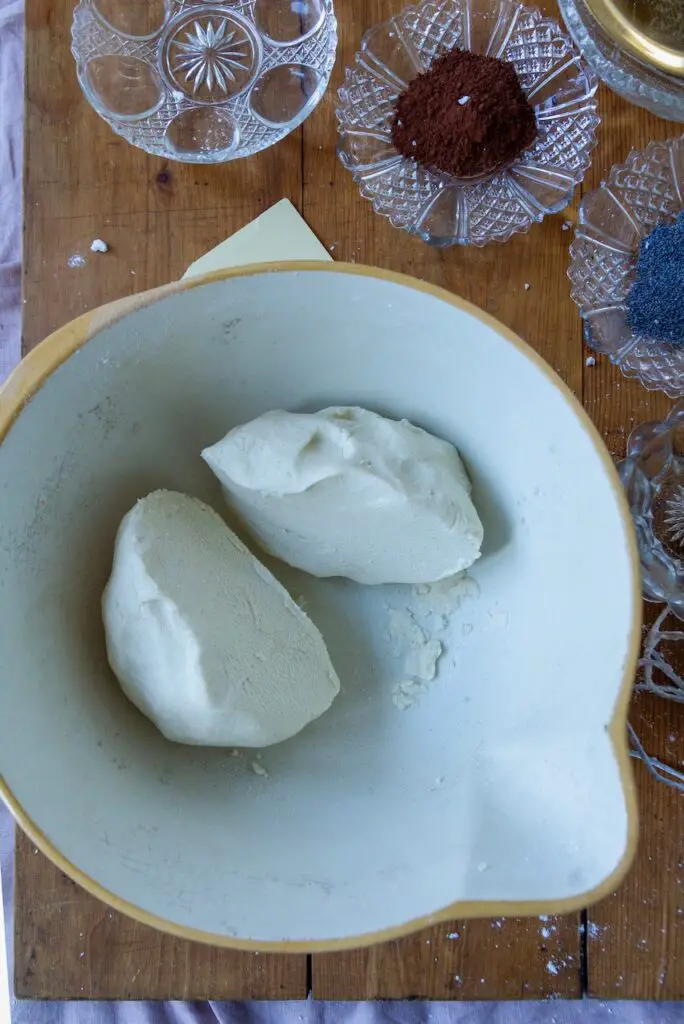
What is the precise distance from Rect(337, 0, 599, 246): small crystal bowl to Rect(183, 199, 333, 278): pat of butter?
6 centimetres

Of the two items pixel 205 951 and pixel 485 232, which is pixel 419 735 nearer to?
pixel 205 951

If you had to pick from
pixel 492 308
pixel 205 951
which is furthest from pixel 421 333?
pixel 205 951

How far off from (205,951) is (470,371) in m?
0.48

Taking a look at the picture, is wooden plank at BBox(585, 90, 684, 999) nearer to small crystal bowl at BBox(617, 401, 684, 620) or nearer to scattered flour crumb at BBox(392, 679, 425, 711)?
small crystal bowl at BBox(617, 401, 684, 620)

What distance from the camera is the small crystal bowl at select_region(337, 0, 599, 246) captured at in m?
0.73

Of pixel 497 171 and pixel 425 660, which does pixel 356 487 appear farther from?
pixel 497 171

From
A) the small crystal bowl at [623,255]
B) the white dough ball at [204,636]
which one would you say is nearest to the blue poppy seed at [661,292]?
the small crystal bowl at [623,255]

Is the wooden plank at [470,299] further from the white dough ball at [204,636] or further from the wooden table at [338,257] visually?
the white dough ball at [204,636]

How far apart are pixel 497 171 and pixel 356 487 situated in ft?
1.03

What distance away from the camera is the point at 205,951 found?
2.33ft

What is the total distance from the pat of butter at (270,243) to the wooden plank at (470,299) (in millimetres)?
13

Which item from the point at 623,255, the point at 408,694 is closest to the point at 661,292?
the point at 623,255

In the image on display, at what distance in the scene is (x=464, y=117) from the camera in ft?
2.35

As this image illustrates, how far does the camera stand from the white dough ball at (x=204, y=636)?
61 centimetres
